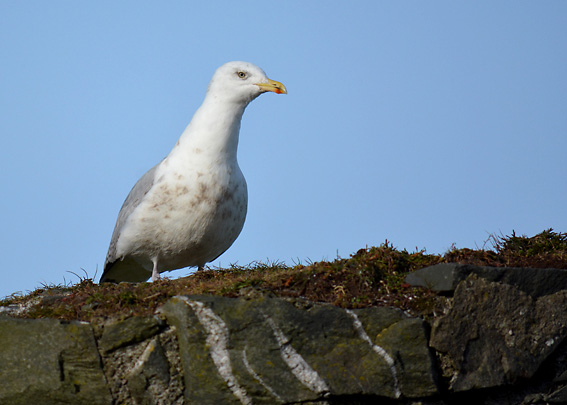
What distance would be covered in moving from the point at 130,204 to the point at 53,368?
3268mm

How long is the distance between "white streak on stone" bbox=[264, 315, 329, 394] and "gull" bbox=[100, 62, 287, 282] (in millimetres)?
2874

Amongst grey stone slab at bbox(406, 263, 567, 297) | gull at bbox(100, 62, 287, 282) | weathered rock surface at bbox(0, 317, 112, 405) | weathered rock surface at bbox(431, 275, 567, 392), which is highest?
gull at bbox(100, 62, 287, 282)

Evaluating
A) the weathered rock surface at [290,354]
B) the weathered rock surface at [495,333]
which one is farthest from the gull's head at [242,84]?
the weathered rock surface at [495,333]

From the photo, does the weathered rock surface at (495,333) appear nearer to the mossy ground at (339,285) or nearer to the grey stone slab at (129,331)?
the mossy ground at (339,285)

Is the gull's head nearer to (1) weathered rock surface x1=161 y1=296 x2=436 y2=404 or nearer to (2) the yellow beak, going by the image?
(2) the yellow beak

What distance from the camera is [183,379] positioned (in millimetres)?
5816

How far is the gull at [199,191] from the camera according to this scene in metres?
8.26

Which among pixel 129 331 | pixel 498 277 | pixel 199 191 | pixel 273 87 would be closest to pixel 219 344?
pixel 129 331

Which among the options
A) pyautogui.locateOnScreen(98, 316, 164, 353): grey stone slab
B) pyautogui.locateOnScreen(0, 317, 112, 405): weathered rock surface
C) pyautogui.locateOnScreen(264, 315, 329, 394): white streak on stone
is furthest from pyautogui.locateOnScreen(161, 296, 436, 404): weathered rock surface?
pyautogui.locateOnScreen(0, 317, 112, 405): weathered rock surface

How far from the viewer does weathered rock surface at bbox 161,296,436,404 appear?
561 cm

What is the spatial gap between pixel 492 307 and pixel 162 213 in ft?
13.1

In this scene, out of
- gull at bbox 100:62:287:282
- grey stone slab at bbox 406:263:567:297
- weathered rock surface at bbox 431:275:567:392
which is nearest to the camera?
weathered rock surface at bbox 431:275:567:392

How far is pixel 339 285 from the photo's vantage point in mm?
6258

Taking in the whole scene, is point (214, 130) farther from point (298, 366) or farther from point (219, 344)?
point (298, 366)
